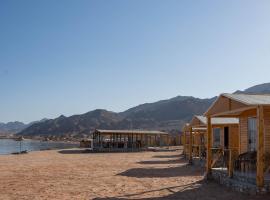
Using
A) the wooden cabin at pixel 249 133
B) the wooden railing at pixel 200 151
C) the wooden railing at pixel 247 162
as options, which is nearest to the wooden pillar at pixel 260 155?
the wooden cabin at pixel 249 133

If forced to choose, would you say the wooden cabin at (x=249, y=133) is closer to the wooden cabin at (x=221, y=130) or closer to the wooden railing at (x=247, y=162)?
the wooden railing at (x=247, y=162)

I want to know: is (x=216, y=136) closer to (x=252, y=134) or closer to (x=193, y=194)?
(x=252, y=134)

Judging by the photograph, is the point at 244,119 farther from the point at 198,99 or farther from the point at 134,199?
the point at 198,99

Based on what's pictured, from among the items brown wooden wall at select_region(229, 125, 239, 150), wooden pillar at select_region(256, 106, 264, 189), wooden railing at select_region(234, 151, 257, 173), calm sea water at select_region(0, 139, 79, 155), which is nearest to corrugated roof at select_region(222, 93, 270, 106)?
wooden pillar at select_region(256, 106, 264, 189)

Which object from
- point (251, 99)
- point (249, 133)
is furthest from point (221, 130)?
point (251, 99)

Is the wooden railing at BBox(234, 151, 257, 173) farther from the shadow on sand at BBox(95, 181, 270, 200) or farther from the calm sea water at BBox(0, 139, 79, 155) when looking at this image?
the calm sea water at BBox(0, 139, 79, 155)

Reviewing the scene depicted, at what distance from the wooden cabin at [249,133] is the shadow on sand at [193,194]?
712 mm

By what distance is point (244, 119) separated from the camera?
714 inches

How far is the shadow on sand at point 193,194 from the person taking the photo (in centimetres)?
1220

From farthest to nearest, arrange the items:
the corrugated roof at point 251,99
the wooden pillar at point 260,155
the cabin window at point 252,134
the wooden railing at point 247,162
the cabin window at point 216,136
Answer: the cabin window at point 216,136, the cabin window at point 252,134, the wooden railing at point 247,162, the corrugated roof at point 251,99, the wooden pillar at point 260,155

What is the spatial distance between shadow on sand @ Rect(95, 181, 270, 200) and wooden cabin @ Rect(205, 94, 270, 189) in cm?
71

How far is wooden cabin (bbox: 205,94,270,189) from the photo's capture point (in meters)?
12.0

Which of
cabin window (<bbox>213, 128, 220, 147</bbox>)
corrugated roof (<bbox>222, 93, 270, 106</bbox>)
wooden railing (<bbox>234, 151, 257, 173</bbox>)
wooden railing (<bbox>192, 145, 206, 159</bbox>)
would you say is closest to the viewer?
corrugated roof (<bbox>222, 93, 270, 106</bbox>)

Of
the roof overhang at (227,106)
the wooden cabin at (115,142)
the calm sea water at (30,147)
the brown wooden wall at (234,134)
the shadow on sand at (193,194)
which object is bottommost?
the calm sea water at (30,147)
